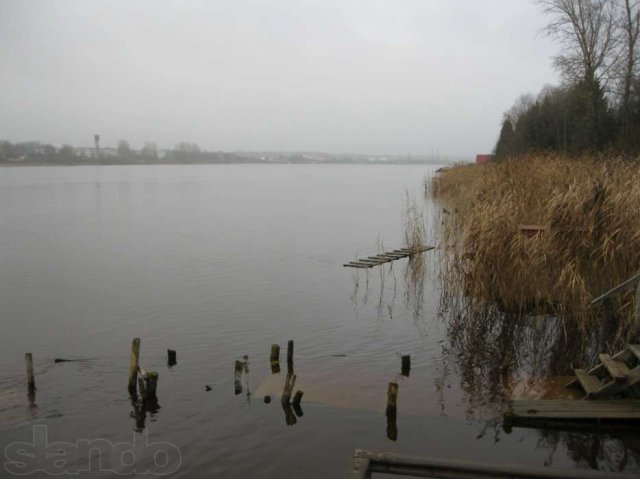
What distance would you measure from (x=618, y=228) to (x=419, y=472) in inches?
241

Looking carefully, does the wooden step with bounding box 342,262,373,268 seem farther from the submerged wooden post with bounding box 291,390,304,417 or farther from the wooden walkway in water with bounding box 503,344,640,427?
the wooden walkway in water with bounding box 503,344,640,427

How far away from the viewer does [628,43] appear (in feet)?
115

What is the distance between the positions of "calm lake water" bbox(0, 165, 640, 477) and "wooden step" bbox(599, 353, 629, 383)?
80 cm

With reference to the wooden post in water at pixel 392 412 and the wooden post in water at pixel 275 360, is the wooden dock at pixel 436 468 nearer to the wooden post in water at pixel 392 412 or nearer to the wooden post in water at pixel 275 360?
the wooden post in water at pixel 392 412

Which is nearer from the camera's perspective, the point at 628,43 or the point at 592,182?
the point at 592,182

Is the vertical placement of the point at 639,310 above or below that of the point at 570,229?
below

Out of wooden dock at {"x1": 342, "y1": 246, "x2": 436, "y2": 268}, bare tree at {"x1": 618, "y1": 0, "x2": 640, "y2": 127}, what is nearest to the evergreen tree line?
bare tree at {"x1": 618, "y1": 0, "x2": 640, "y2": 127}

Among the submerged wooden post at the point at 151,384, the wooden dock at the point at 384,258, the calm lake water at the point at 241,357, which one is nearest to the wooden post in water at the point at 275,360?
the calm lake water at the point at 241,357

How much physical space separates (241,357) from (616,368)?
615 cm

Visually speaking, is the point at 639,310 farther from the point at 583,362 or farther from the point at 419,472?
the point at 419,472

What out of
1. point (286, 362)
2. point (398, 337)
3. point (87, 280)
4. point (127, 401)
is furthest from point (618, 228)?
point (87, 280)

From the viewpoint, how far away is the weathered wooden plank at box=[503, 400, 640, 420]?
7027 millimetres

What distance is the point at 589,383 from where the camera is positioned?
25.2 ft

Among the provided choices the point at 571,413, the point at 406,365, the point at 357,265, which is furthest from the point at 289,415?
the point at 357,265
